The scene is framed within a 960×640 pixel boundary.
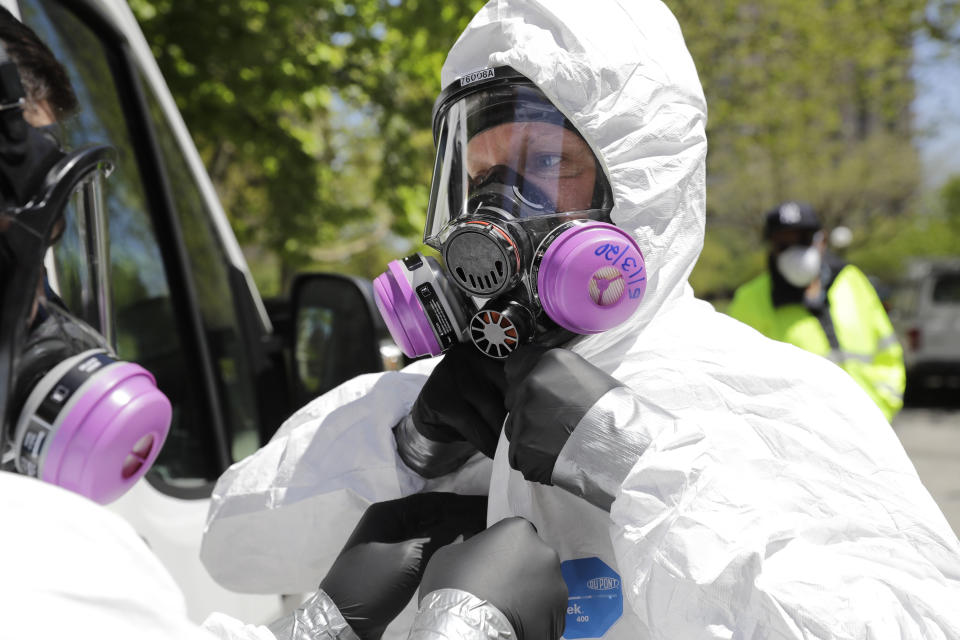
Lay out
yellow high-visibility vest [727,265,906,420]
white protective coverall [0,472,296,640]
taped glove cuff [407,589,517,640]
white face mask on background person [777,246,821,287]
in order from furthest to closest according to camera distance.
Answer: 1. white face mask on background person [777,246,821,287]
2. yellow high-visibility vest [727,265,906,420]
3. taped glove cuff [407,589,517,640]
4. white protective coverall [0,472,296,640]

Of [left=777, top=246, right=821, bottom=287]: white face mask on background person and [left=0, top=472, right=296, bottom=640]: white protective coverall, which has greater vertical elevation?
[left=0, top=472, right=296, bottom=640]: white protective coverall

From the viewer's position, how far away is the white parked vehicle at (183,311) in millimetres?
1937

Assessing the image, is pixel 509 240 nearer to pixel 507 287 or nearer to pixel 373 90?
pixel 507 287

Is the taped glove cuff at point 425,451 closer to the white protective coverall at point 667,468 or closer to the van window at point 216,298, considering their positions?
the white protective coverall at point 667,468

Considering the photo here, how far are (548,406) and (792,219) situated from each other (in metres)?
3.82

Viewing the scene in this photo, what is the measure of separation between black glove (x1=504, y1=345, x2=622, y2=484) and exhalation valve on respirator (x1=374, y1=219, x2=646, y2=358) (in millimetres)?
123

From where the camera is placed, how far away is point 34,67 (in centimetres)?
140

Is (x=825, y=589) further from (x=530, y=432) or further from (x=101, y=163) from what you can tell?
(x=101, y=163)

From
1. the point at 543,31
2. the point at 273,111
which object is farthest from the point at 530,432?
the point at 273,111

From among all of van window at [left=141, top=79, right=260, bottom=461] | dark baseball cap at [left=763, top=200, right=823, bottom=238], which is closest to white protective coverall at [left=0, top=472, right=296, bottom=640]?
van window at [left=141, top=79, right=260, bottom=461]

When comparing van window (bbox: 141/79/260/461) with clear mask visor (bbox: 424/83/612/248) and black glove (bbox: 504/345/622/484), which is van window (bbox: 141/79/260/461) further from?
black glove (bbox: 504/345/622/484)

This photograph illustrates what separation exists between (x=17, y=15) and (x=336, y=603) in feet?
3.89

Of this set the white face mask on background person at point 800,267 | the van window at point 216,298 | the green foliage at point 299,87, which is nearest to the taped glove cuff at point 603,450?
the van window at point 216,298

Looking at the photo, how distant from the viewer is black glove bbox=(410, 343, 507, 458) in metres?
1.56
